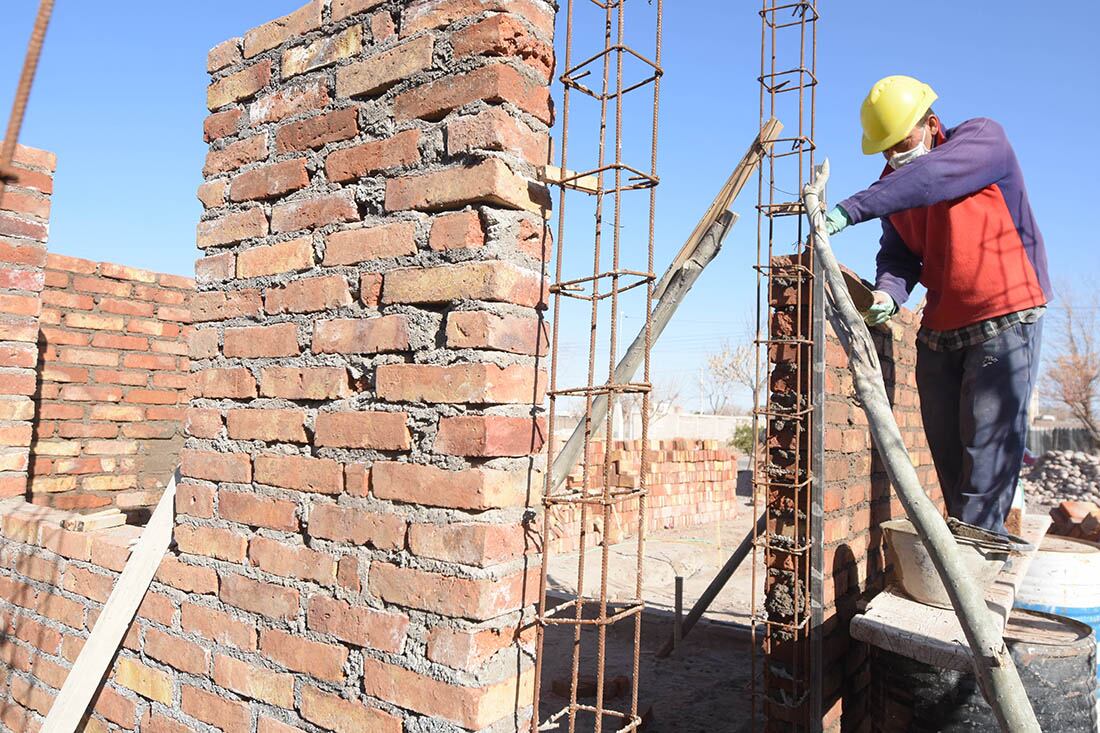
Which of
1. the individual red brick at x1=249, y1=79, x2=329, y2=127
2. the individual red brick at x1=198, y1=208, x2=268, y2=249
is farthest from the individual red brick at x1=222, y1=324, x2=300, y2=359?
the individual red brick at x1=249, y1=79, x2=329, y2=127

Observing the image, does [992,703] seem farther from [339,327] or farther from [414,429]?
[339,327]

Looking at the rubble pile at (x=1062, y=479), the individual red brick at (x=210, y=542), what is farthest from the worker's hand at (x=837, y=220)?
the rubble pile at (x=1062, y=479)

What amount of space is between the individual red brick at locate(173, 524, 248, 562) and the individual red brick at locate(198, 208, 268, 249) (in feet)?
2.86

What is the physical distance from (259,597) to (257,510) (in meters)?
0.24

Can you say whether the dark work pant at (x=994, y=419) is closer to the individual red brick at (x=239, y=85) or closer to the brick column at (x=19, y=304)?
the individual red brick at (x=239, y=85)

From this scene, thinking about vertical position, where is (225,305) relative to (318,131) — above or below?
below

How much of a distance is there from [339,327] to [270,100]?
0.80 metres

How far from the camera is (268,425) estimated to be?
2.09 metres

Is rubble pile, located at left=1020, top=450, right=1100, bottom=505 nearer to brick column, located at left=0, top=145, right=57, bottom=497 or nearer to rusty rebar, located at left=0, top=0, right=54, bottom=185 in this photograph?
brick column, located at left=0, top=145, right=57, bottom=497

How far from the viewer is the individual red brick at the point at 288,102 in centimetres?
209

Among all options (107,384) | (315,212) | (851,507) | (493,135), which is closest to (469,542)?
(493,135)

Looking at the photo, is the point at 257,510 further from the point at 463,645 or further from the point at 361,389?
the point at 463,645

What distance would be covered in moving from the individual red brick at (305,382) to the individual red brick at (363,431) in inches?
2.4

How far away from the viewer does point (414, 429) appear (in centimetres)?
177
